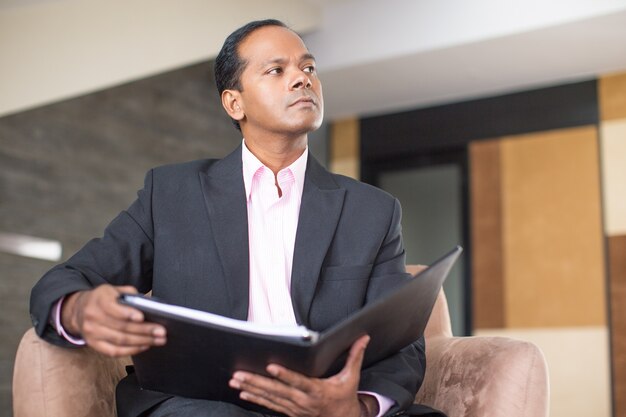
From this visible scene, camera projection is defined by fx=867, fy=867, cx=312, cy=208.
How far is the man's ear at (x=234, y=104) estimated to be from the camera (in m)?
2.13

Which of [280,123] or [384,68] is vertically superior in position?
[384,68]

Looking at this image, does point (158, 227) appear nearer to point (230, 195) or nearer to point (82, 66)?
point (230, 195)

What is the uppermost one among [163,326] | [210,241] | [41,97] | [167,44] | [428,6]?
[428,6]

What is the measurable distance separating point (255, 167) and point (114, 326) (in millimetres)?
680

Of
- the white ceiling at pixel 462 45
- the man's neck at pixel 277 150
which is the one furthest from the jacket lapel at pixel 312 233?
the white ceiling at pixel 462 45

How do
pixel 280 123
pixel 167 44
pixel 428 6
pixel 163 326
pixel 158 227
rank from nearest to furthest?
pixel 163 326 → pixel 158 227 → pixel 280 123 → pixel 167 44 → pixel 428 6

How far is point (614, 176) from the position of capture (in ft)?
16.4

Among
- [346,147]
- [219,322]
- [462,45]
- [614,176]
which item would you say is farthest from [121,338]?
[346,147]

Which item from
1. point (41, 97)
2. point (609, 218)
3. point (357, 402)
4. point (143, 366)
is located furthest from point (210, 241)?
point (609, 218)

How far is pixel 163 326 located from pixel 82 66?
8.76ft

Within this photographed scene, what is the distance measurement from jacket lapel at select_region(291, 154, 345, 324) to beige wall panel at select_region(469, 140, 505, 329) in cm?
352

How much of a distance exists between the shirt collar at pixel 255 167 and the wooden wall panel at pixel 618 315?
342 centimetres

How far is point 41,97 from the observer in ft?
12.0

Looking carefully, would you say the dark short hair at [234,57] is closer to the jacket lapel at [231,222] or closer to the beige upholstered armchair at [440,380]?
the jacket lapel at [231,222]
